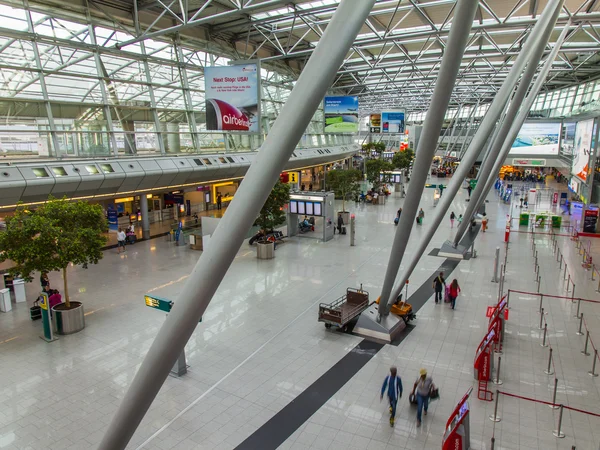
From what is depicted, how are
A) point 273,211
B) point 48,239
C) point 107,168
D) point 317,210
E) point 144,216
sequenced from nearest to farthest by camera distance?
1. point 48,239
2. point 107,168
3. point 273,211
4. point 317,210
5. point 144,216

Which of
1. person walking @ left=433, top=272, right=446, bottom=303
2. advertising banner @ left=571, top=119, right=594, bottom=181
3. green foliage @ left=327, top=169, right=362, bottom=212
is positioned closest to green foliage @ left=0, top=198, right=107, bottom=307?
person walking @ left=433, top=272, right=446, bottom=303

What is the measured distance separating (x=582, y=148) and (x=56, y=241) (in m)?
36.9

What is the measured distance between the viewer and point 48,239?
40.7 feet

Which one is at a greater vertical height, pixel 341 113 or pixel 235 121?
pixel 341 113

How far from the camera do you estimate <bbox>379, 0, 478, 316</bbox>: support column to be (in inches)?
281

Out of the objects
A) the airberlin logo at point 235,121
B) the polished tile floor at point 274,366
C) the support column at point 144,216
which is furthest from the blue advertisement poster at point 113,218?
the airberlin logo at point 235,121

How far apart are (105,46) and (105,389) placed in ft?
66.8

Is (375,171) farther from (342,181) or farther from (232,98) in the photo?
(232,98)

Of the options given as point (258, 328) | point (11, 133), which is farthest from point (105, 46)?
point (258, 328)

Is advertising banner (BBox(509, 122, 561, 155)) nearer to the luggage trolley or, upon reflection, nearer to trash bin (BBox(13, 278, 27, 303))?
the luggage trolley

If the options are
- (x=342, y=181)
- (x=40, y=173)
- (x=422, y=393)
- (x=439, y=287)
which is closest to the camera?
(x=422, y=393)

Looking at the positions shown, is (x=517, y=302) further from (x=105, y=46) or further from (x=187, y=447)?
(x=105, y=46)

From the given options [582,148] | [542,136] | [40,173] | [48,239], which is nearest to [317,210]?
[40,173]

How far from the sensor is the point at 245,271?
19.9 m
